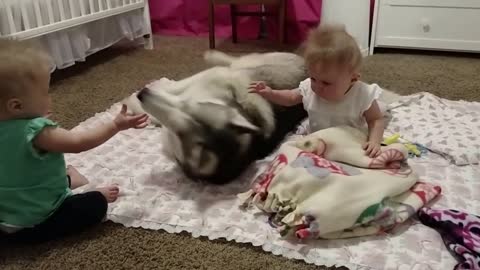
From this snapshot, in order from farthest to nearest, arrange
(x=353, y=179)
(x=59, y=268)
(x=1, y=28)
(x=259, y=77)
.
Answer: (x=1, y=28)
(x=259, y=77)
(x=353, y=179)
(x=59, y=268)

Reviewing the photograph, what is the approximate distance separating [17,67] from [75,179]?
0.38 metres

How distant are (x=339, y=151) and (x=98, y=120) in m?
0.86

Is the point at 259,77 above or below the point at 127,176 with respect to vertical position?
above

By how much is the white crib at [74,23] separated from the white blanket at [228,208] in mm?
610

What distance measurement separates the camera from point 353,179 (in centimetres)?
104

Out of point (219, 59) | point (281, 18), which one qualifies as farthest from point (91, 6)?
point (281, 18)

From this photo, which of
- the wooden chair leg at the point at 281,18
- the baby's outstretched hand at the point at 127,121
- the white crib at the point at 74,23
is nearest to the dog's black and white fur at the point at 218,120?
the baby's outstretched hand at the point at 127,121

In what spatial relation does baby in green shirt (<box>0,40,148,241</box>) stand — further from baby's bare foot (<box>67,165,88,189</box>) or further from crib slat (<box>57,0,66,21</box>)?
crib slat (<box>57,0,66,21</box>)

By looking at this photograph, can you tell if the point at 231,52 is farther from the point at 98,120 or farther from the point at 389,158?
the point at 389,158

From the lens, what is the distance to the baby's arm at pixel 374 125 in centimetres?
122

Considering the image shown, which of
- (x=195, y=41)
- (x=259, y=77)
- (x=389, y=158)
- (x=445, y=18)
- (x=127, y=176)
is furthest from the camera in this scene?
(x=195, y=41)

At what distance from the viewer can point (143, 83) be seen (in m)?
2.11

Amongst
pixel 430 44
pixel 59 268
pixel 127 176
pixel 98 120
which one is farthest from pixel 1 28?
pixel 430 44

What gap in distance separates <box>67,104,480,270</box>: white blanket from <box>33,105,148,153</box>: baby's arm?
0.19 meters
